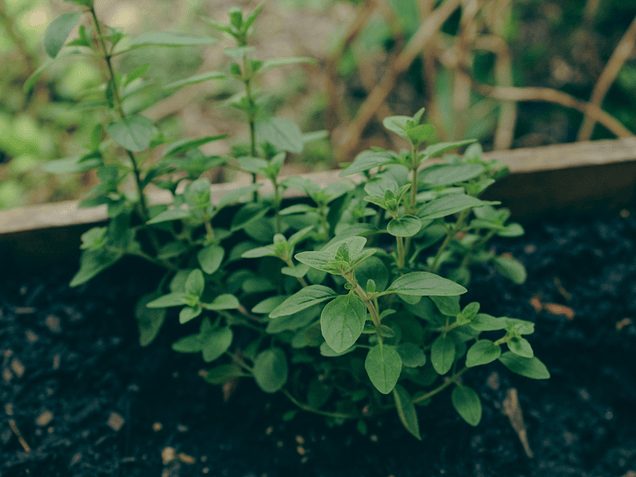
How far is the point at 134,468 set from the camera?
0.91m

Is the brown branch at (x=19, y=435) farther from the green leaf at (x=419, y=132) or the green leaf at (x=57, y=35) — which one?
the green leaf at (x=419, y=132)

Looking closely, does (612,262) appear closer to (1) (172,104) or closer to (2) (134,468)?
(2) (134,468)

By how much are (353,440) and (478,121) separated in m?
1.82

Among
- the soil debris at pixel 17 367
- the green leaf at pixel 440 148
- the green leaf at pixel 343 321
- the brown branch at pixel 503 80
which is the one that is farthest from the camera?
the brown branch at pixel 503 80

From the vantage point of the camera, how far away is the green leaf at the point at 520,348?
687mm

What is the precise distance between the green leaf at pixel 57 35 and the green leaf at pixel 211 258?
0.39m

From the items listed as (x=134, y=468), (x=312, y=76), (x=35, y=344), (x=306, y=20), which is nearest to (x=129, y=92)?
(x=35, y=344)

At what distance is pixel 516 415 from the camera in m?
0.97

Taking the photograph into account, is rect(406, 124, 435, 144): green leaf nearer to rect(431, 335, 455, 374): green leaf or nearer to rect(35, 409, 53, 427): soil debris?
rect(431, 335, 455, 374): green leaf

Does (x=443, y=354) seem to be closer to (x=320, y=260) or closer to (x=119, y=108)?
(x=320, y=260)

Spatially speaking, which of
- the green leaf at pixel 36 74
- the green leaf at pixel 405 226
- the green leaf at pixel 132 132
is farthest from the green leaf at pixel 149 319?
the green leaf at pixel 405 226

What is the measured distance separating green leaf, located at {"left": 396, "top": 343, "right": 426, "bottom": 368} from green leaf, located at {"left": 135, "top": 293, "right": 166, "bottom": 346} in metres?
0.49

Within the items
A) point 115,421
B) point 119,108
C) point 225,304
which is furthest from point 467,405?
point 119,108

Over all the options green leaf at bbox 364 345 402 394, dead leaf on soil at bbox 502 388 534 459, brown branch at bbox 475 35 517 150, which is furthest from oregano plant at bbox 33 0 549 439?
brown branch at bbox 475 35 517 150
